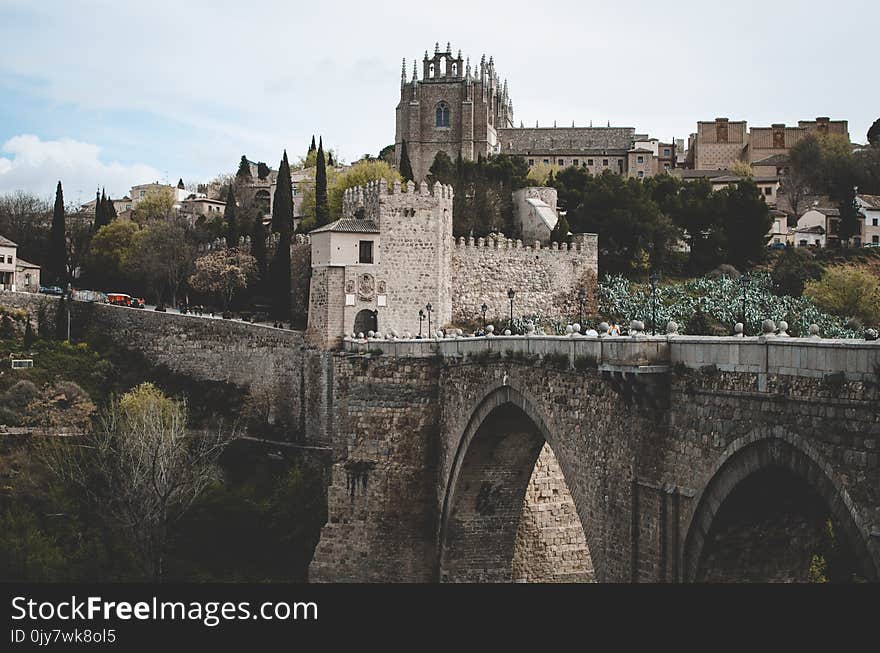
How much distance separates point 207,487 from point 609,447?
21890mm

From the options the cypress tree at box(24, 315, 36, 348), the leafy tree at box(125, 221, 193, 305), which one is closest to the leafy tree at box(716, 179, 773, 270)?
the leafy tree at box(125, 221, 193, 305)

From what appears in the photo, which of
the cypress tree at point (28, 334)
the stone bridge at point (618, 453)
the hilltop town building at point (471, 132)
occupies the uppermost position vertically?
the hilltop town building at point (471, 132)

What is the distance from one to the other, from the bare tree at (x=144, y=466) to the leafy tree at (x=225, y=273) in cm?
823

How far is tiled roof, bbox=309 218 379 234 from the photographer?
35.7 meters

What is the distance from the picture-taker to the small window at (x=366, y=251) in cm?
3612

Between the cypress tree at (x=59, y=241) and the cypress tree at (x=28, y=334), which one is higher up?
the cypress tree at (x=59, y=241)

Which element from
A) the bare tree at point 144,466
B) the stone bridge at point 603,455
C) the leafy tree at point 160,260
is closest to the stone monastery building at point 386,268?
the stone bridge at point 603,455

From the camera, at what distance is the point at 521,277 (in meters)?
41.8

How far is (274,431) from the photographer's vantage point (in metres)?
38.4

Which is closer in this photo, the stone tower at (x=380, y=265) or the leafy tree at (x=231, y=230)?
A: the stone tower at (x=380, y=265)

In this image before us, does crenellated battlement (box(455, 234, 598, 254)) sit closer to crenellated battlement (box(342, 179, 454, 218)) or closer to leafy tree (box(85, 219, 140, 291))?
crenellated battlement (box(342, 179, 454, 218))

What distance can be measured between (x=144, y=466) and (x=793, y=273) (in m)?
25.7

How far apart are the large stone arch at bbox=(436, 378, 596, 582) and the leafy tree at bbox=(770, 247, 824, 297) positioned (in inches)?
929

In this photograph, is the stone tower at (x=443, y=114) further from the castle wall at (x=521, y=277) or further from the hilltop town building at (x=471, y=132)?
the castle wall at (x=521, y=277)
